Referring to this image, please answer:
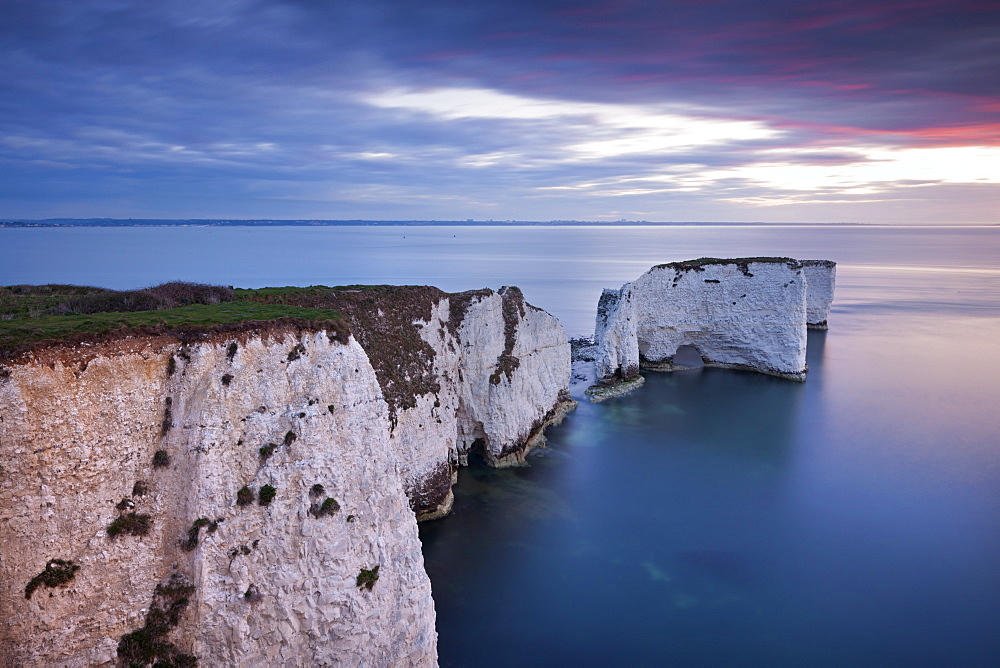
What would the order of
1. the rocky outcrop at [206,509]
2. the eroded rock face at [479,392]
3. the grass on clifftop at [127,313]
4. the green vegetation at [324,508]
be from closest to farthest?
1. the rocky outcrop at [206,509]
2. the grass on clifftop at [127,313]
3. the green vegetation at [324,508]
4. the eroded rock face at [479,392]

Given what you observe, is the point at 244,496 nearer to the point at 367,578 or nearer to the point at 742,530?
the point at 367,578

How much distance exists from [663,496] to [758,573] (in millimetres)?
5887

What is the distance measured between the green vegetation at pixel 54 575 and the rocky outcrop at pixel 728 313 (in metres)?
36.0

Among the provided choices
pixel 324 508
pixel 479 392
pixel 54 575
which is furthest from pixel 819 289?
pixel 54 575

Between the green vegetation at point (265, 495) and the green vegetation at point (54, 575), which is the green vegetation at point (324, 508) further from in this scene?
the green vegetation at point (54, 575)

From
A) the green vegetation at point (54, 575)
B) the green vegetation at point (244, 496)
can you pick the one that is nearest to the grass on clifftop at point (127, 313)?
the green vegetation at point (244, 496)

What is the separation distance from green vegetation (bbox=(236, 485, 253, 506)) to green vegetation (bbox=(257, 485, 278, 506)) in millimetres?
166

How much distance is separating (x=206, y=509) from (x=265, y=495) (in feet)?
3.65

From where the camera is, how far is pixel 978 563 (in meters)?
20.7

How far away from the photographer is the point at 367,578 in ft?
41.0

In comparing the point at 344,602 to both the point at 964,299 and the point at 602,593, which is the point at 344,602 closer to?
the point at 602,593

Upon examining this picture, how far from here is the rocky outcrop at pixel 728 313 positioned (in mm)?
43594

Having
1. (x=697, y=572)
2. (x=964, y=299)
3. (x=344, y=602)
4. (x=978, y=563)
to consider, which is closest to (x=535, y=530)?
(x=697, y=572)

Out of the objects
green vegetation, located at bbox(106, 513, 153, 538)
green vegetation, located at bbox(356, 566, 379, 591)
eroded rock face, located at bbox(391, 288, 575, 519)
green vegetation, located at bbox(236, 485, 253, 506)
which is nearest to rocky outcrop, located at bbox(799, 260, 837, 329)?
eroded rock face, located at bbox(391, 288, 575, 519)
